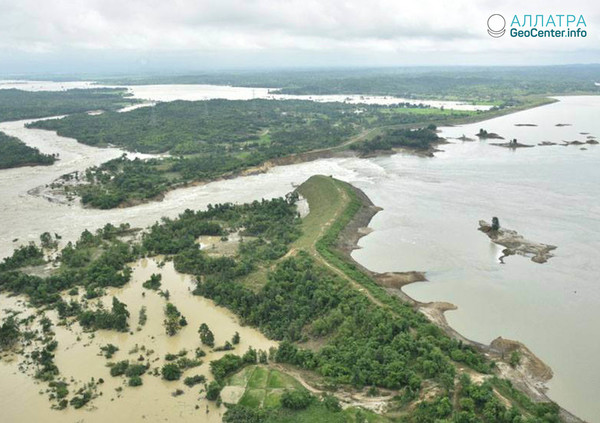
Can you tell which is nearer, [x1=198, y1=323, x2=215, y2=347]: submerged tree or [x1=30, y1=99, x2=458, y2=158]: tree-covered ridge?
[x1=198, y1=323, x2=215, y2=347]: submerged tree

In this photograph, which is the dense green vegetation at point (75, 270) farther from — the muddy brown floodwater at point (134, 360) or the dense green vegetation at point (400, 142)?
the dense green vegetation at point (400, 142)

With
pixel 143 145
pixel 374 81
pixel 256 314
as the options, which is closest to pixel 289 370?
pixel 256 314

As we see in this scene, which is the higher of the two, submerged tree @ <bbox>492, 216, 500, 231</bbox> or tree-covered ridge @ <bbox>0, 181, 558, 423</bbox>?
submerged tree @ <bbox>492, 216, 500, 231</bbox>

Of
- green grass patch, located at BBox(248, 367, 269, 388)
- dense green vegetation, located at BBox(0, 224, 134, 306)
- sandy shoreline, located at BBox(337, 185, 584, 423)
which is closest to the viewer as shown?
sandy shoreline, located at BBox(337, 185, 584, 423)

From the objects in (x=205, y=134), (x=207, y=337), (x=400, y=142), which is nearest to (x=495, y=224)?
(x=207, y=337)

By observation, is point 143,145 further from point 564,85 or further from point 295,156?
point 564,85

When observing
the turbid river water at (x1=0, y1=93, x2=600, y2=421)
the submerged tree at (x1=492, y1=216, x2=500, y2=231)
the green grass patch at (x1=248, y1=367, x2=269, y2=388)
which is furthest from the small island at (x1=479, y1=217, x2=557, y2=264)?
the green grass patch at (x1=248, y1=367, x2=269, y2=388)

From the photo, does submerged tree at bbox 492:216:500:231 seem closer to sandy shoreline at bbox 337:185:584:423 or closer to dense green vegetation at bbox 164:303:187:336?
sandy shoreline at bbox 337:185:584:423
